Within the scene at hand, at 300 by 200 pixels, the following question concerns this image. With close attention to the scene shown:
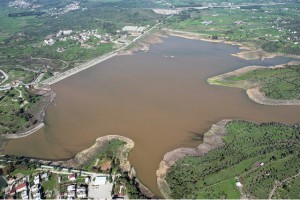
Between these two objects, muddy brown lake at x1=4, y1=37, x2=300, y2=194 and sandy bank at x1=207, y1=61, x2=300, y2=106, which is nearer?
muddy brown lake at x1=4, y1=37, x2=300, y2=194

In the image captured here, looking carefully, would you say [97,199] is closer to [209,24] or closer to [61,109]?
[61,109]

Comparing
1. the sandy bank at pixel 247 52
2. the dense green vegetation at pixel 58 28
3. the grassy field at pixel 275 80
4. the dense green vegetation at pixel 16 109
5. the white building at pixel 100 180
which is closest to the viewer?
the white building at pixel 100 180

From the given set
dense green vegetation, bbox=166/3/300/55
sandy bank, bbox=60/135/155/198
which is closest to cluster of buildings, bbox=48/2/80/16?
dense green vegetation, bbox=166/3/300/55

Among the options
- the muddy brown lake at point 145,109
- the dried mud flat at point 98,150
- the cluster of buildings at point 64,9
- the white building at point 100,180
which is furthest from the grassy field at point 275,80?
the cluster of buildings at point 64,9

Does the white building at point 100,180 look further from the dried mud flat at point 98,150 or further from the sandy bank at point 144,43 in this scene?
the sandy bank at point 144,43

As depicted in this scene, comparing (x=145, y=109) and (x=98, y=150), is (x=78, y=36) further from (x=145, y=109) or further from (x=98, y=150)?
(x=98, y=150)

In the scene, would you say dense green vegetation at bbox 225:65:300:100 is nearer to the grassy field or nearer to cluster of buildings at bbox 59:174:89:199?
the grassy field
